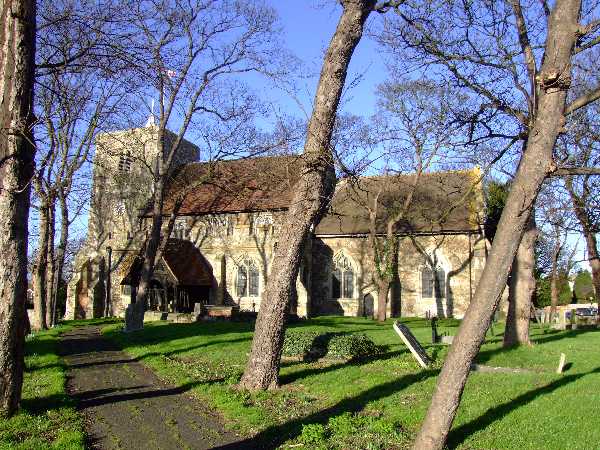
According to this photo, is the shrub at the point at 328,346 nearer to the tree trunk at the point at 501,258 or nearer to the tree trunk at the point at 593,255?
the tree trunk at the point at 501,258

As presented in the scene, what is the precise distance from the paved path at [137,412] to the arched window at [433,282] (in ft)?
77.4

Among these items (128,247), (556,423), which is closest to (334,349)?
(556,423)

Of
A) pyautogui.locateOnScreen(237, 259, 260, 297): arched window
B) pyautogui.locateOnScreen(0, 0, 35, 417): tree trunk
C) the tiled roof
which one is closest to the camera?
pyautogui.locateOnScreen(0, 0, 35, 417): tree trunk

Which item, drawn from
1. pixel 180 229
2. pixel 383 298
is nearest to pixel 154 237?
pixel 383 298

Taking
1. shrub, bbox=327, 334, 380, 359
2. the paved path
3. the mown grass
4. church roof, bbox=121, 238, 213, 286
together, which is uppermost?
church roof, bbox=121, 238, 213, 286

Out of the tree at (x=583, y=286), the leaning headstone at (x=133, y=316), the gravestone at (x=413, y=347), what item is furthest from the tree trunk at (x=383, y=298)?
the tree at (x=583, y=286)

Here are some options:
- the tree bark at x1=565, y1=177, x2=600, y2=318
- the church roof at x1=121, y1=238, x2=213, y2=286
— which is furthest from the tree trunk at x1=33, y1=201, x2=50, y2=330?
the tree bark at x1=565, y1=177, x2=600, y2=318

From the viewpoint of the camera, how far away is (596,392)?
9555 millimetres

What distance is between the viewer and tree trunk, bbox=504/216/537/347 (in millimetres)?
15602

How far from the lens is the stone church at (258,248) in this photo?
34094 mm

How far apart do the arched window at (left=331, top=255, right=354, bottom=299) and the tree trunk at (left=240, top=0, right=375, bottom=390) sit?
26.4 m

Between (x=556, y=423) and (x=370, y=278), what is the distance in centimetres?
2855

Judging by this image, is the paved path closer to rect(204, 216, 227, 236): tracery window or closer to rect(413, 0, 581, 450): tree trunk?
rect(413, 0, 581, 450): tree trunk

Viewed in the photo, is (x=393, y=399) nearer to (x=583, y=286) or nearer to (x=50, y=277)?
(x=50, y=277)
